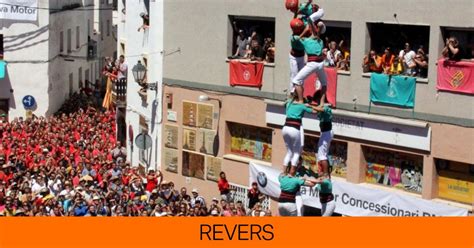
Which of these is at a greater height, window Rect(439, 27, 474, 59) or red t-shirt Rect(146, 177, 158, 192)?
window Rect(439, 27, 474, 59)

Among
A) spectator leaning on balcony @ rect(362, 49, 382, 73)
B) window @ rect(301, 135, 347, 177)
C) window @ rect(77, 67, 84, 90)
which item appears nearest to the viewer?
spectator leaning on balcony @ rect(362, 49, 382, 73)

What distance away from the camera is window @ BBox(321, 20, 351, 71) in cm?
3350

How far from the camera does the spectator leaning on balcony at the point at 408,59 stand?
104ft

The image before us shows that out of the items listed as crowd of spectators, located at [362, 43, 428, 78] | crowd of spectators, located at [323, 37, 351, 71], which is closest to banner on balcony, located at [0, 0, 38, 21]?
crowd of spectators, located at [323, 37, 351, 71]

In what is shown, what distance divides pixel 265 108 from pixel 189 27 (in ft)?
14.0

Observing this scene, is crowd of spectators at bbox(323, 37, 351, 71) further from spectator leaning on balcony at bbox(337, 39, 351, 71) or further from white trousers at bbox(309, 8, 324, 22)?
white trousers at bbox(309, 8, 324, 22)

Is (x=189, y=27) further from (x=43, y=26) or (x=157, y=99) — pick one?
(x=43, y=26)

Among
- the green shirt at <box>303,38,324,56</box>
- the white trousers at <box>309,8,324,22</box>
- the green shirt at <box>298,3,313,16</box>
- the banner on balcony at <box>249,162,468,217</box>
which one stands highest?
the green shirt at <box>298,3,313,16</box>

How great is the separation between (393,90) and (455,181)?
297cm

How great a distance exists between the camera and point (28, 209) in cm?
3108

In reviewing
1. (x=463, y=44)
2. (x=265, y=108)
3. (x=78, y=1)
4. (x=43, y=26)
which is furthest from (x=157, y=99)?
(x=78, y=1)

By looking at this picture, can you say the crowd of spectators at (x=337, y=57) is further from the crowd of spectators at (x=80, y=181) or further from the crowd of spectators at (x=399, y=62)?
the crowd of spectators at (x=80, y=181)

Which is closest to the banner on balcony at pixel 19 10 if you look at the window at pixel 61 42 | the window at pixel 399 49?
the window at pixel 61 42

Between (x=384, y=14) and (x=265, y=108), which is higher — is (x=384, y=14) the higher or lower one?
the higher one
